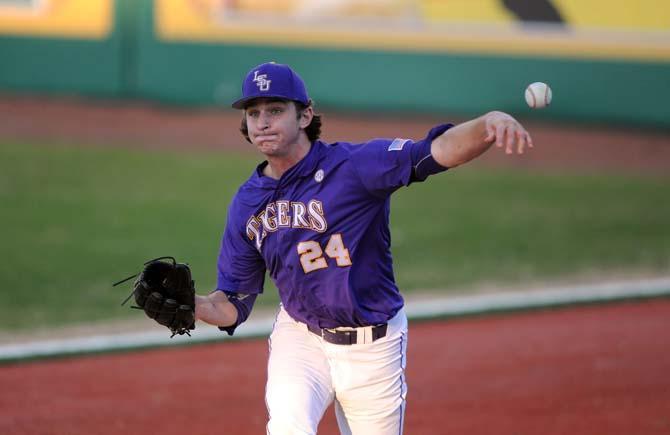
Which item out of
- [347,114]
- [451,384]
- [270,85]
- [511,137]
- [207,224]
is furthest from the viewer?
[347,114]

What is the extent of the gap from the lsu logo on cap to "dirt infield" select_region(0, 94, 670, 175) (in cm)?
1018

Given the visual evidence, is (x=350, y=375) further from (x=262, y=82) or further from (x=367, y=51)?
(x=367, y=51)

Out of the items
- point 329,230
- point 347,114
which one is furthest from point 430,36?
point 329,230

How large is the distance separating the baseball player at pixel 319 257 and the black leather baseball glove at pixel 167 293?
0.10 m

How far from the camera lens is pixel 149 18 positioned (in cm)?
1611

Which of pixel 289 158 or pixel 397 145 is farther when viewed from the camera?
pixel 289 158

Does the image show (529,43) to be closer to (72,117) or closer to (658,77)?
(658,77)

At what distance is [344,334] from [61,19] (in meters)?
12.9

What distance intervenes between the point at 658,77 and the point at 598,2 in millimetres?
1252

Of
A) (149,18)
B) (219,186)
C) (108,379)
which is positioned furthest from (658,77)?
(108,379)

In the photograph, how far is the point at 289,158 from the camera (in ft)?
14.8

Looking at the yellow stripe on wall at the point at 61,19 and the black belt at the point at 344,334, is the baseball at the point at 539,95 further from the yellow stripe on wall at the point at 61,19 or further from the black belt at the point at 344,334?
the yellow stripe on wall at the point at 61,19

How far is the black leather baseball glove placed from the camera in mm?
4344

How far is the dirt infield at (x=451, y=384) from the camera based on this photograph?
6418 millimetres
